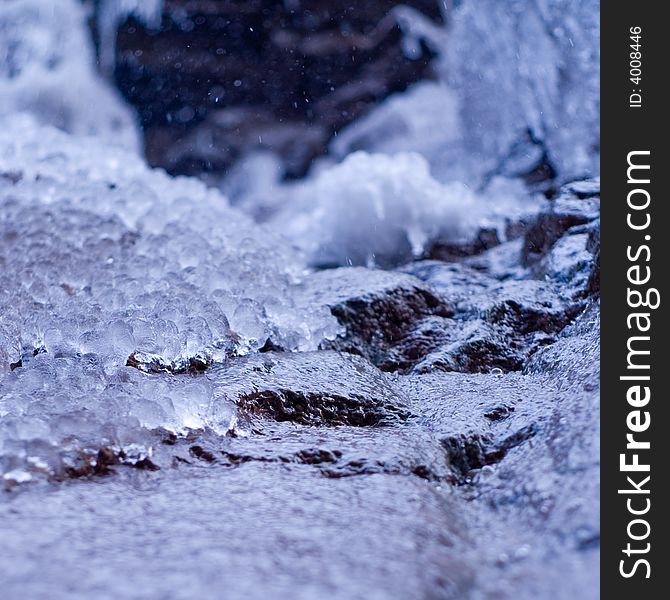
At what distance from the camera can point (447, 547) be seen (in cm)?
107

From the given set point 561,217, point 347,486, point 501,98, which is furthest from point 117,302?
point 501,98

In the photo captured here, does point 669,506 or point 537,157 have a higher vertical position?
point 537,157

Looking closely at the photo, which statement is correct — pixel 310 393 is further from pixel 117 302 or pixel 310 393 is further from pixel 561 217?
pixel 561 217

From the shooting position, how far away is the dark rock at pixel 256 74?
27.2ft

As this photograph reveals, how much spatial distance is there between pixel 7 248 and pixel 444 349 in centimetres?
197

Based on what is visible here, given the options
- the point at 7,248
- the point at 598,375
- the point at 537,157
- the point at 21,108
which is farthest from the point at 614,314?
the point at 21,108

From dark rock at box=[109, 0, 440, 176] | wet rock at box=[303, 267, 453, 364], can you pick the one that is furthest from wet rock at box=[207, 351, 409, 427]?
dark rock at box=[109, 0, 440, 176]

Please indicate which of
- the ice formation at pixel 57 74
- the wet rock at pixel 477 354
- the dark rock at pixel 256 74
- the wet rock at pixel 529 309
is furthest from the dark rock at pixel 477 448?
the dark rock at pixel 256 74

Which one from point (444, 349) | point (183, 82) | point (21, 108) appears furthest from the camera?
point (183, 82)

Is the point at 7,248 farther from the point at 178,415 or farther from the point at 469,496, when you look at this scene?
the point at 469,496

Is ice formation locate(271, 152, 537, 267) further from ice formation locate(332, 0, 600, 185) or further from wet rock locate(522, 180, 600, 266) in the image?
ice formation locate(332, 0, 600, 185)

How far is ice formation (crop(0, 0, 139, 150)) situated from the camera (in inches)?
300

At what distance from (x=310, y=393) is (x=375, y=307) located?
783 millimetres

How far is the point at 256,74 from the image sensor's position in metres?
8.52
